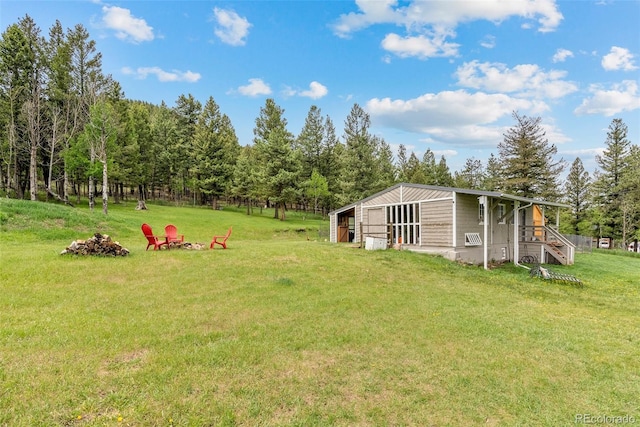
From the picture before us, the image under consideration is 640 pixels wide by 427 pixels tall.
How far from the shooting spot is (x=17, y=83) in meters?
25.5

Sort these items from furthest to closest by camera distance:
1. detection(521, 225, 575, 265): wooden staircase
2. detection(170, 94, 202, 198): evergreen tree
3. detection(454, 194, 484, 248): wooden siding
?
1. detection(170, 94, 202, 198): evergreen tree
2. detection(521, 225, 575, 265): wooden staircase
3. detection(454, 194, 484, 248): wooden siding

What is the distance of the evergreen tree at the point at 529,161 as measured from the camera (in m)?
33.1

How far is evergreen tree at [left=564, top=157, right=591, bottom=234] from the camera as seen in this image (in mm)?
39625

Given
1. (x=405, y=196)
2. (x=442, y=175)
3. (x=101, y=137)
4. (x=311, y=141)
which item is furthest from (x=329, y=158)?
(x=405, y=196)

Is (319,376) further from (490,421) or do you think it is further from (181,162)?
(181,162)

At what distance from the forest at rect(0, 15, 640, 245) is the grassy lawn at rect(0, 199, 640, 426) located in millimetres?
18631

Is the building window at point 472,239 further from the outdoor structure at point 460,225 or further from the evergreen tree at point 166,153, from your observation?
the evergreen tree at point 166,153

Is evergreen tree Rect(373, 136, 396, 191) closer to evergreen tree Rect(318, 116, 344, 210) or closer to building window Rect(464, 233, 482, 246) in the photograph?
evergreen tree Rect(318, 116, 344, 210)

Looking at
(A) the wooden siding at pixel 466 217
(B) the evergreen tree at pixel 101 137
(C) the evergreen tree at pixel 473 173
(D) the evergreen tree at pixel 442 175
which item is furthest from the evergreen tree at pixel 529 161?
(B) the evergreen tree at pixel 101 137

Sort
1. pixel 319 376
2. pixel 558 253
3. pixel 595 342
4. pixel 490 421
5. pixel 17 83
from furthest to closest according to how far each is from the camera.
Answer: pixel 17 83 → pixel 558 253 → pixel 595 342 → pixel 319 376 → pixel 490 421

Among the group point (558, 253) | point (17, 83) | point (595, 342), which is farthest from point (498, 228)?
point (17, 83)

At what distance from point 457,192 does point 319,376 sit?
40.6ft

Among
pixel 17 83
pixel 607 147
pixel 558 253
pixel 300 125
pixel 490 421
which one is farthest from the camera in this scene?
pixel 300 125

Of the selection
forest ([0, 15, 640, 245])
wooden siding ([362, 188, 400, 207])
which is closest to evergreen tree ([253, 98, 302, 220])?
forest ([0, 15, 640, 245])
